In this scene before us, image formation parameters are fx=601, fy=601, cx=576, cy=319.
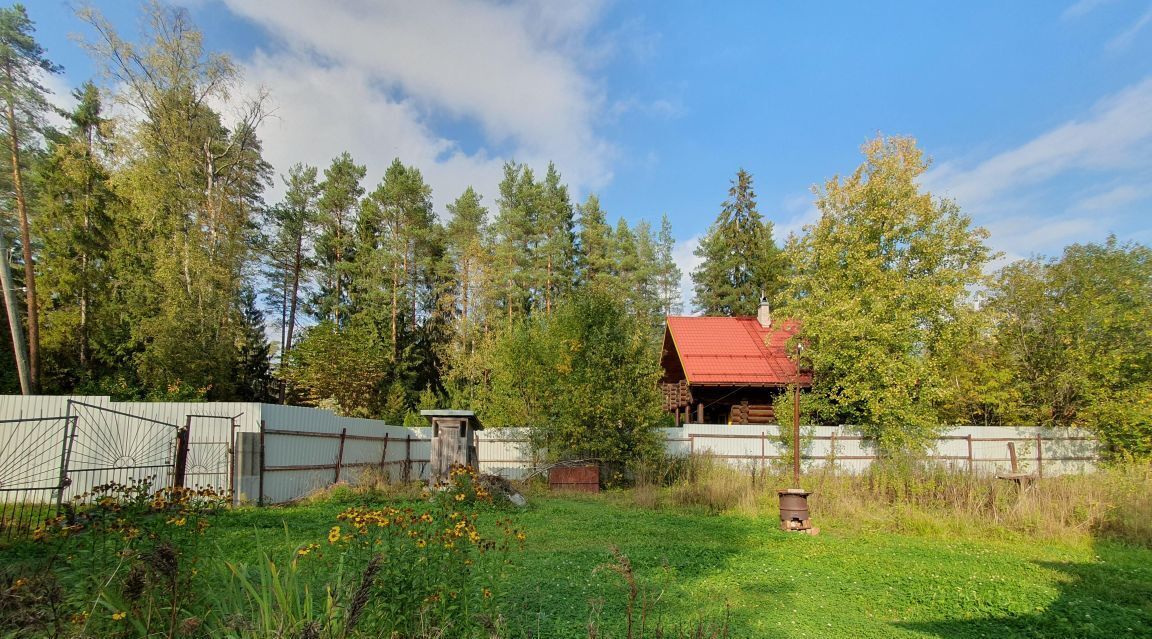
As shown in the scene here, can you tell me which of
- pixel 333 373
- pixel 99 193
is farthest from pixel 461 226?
pixel 99 193

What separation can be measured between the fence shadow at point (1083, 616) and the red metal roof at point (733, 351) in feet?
43.5

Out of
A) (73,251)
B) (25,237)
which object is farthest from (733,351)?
(73,251)

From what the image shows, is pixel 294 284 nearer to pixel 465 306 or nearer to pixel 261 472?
pixel 465 306

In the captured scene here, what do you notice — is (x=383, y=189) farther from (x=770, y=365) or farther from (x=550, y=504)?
(x=550, y=504)

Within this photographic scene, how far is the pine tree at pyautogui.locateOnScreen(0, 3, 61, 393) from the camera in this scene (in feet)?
62.3

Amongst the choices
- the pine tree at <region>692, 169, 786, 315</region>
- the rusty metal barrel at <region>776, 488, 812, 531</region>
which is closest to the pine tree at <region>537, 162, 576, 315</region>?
the pine tree at <region>692, 169, 786, 315</region>

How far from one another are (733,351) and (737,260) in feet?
59.6

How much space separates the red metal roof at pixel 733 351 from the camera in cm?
2111

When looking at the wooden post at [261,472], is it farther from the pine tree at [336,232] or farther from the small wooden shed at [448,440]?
the pine tree at [336,232]

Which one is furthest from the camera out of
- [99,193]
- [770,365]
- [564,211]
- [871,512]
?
[564,211]

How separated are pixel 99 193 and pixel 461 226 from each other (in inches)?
630

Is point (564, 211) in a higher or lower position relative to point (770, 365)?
higher

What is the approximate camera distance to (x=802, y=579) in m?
6.28

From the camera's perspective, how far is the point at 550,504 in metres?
12.5
